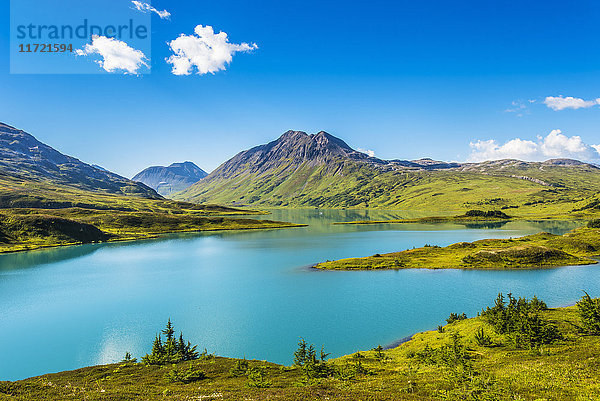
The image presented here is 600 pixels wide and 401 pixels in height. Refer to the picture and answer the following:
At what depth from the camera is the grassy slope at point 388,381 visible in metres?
22.0

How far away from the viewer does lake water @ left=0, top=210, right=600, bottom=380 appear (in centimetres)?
4930

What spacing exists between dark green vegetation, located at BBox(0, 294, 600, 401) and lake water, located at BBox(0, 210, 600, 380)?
35.7ft

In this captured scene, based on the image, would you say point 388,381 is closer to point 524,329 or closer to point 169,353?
point 524,329

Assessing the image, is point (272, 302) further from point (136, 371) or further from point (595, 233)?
point (595, 233)

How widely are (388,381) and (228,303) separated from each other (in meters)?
48.6

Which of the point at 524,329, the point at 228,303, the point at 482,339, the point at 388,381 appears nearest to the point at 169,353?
the point at 228,303

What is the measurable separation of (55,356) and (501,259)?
403 feet

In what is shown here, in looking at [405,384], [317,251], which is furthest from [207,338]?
[317,251]

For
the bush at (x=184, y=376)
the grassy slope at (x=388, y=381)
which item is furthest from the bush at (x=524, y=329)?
the bush at (x=184, y=376)

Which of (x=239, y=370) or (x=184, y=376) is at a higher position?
(x=184, y=376)

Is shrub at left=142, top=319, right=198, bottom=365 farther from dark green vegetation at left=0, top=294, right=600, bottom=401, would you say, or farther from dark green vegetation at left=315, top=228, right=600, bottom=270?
dark green vegetation at left=315, top=228, right=600, bottom=270

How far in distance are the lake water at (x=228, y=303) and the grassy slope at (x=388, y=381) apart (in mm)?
10969

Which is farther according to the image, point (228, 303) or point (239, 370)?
point (228, 303)

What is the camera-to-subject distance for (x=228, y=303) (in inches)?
2729
